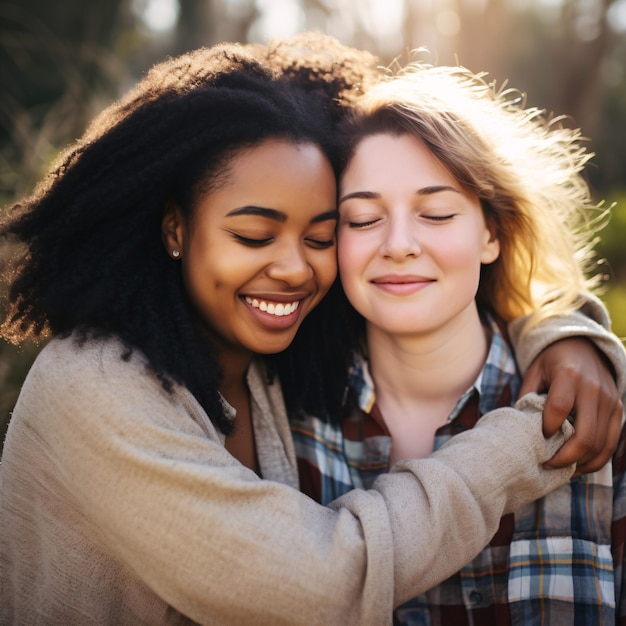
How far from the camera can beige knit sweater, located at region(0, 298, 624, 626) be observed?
5.93ft

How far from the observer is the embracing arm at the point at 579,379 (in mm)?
2139

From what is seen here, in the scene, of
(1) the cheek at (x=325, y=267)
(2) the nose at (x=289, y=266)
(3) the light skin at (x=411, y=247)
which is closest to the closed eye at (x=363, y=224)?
(3) the light skin at (x=411, y=247)

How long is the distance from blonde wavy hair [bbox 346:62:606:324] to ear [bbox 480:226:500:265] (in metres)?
0.03

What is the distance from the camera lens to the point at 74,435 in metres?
Result: 1.90

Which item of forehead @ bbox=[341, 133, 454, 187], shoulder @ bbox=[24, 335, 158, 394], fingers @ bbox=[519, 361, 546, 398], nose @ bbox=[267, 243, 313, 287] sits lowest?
shoulder @ bbox=[24, 335, 158, 394]

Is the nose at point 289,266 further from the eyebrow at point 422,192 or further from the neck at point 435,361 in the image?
the neck at point 435,361

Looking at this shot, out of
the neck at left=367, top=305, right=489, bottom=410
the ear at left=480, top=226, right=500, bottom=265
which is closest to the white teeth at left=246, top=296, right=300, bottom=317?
the neck at left=367, top=305, right=489, bottom=410

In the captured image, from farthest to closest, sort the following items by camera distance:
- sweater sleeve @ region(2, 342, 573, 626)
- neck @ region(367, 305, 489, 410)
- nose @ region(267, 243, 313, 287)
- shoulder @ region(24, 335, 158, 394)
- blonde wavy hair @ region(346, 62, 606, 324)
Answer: neck @ region(367, 305, 489, 410) < blonde wavy hair @ region(346, 62, 606, 324) < nose @ region(267, 243, 313, 287) < shoulder @ region(24, 335, 158, 394) < sweater sleeve @ region(2, 342, 573, 626)

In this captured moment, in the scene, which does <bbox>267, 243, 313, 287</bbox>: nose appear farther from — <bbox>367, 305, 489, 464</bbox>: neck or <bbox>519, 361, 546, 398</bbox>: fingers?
<bbox>519, 361, 546, 398</bbox>: fingers

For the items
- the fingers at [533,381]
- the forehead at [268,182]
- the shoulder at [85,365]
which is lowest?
the shoulder at [85,365]

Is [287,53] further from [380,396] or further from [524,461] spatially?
[524,461]

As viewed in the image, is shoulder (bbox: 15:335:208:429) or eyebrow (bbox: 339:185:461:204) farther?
eyebrow (bbox: 339:185:461:204)

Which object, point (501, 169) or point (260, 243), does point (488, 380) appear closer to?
point (501, 169)

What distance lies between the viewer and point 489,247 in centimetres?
261
